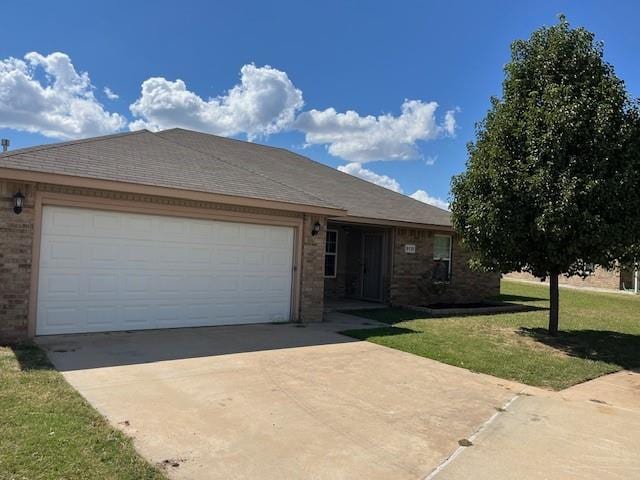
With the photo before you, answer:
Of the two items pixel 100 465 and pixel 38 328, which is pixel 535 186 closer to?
pixel 100 465

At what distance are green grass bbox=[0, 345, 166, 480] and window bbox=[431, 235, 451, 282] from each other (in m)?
12.6

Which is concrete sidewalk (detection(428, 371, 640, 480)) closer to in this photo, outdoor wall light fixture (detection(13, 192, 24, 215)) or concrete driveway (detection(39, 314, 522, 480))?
concrete driveway (detection(39, 314, 522, 480))

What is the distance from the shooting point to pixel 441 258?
16.9 meters

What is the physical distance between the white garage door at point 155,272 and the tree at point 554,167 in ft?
14.5

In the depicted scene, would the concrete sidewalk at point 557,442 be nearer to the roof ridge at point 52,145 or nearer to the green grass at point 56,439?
the green grass at point 56,439

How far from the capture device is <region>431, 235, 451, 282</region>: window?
16.7 metres

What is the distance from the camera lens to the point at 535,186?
9359 millimetres

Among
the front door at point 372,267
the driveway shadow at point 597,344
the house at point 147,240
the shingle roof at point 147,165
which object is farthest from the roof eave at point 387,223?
the driveway shadow at point 597,344

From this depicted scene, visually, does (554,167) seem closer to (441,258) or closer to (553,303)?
(553,303)

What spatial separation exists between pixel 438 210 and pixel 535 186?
9620 mm

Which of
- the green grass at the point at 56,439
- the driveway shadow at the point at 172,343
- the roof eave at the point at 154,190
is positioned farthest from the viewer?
the roof eave at the point at 154,190

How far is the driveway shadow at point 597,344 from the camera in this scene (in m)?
9.35

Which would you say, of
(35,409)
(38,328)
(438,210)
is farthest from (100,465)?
(438,210)

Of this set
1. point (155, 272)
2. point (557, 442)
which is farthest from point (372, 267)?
point (557, 442)
